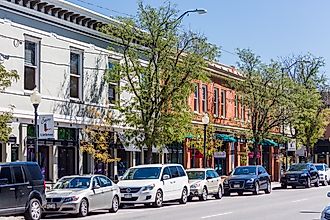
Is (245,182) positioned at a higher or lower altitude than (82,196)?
lower

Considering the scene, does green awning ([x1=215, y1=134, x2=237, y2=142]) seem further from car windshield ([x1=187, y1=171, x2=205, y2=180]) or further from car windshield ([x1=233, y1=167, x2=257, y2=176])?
car windshield ([x1=187, y1=171, x2=205, y2=180])

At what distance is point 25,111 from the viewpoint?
29156mm

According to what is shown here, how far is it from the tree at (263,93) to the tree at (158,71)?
14.7 meters

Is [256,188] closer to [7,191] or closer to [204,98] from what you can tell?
[204,98]

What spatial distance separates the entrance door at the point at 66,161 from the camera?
106 ft

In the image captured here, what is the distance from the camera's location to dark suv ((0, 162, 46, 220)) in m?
20.8

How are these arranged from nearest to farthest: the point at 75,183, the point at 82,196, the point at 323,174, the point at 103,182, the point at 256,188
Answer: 1. the point at 82,196
2. the point at 75,183
3. the point at 103,182
4. the point at 256,188
5. the point at 323,174

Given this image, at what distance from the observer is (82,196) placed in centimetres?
2394

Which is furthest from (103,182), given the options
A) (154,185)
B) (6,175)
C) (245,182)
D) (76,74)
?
(245,182)

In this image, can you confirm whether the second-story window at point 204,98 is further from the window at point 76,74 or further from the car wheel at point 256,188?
the window at point 76,74

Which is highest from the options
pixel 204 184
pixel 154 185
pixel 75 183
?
pixel 75 183

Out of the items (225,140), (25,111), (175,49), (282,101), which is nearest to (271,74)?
(282,101)

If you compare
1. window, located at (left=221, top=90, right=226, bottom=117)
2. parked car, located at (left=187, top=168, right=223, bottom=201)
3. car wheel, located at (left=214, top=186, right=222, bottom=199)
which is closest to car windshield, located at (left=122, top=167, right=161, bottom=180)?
parked car, located at (left=187, top=168, right=223, bottom=201)

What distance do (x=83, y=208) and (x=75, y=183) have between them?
1566 mm
